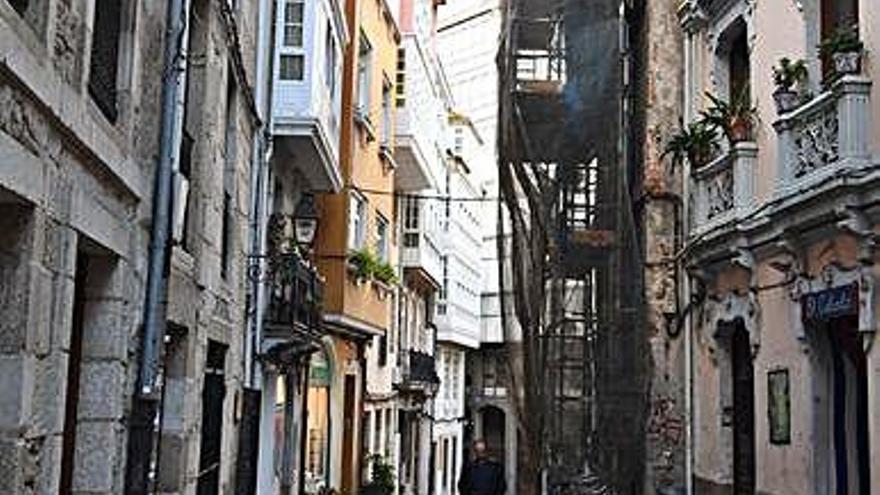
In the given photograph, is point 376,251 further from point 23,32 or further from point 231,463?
point 23,32

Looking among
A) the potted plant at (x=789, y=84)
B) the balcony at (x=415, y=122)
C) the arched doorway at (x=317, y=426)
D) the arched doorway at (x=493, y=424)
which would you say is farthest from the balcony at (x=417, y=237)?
the arched doorway at (x=493, y=424)

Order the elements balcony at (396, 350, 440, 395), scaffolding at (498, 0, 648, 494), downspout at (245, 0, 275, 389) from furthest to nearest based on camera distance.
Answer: balcony at (396, 350, 440, 395) < scaffolding at (498, 0, 648, 494) < downspout at (245, 0, 275, 389)

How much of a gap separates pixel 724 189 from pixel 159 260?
27.3 feet

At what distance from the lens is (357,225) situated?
67.9 ft

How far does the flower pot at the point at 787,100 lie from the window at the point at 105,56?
7.24 metres

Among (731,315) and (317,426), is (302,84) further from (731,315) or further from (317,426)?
(317,426)

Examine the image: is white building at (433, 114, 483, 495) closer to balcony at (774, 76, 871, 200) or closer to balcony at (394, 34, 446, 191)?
balcony at (394, 34, 446, 191)

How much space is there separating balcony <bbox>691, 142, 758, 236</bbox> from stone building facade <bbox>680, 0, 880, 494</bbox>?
0.06ft

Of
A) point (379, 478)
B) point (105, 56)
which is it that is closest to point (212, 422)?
point (105, 56)

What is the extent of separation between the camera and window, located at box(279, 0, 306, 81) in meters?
14.9

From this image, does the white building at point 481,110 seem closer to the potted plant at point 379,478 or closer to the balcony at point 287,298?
the potted plant at point 379,478

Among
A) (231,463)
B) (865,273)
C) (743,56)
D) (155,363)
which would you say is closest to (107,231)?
(155,363)

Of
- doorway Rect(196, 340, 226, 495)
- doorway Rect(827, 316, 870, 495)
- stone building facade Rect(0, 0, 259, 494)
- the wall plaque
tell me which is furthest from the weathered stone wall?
stone building facade Rect(0, 0, 259, 494)

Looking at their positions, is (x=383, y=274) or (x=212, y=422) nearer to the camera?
(x=212, y=422)
